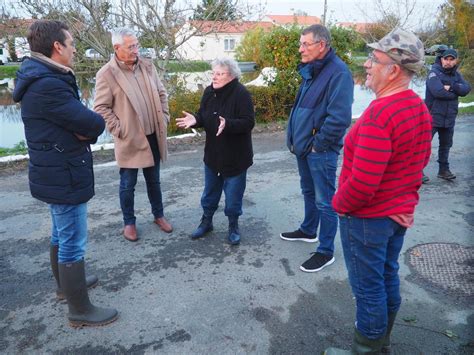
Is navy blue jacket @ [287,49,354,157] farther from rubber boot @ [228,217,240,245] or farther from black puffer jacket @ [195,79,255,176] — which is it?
rubber boot @ [228,217,240,245]

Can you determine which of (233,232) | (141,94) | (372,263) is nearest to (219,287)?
(233,232)

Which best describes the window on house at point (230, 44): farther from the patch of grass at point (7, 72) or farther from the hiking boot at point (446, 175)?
the hiking boot at point (446, 175)

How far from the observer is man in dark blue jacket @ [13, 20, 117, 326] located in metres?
2.49

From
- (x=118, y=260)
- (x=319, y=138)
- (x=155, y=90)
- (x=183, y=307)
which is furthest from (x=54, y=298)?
(x=319, y=138)

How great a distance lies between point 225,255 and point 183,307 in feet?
2.85

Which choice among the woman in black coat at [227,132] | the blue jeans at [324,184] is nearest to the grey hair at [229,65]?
the woman in black coat at [227,132]

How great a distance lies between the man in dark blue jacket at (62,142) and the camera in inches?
98.0

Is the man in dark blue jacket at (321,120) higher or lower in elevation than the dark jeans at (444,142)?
higher

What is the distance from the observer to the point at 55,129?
2564 millimetres

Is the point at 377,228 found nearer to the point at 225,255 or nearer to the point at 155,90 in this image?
the point at 225,255

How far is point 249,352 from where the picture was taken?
259cm

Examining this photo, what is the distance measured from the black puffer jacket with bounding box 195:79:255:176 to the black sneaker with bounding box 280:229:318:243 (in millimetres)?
853

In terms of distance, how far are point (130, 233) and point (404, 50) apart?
3.11 m

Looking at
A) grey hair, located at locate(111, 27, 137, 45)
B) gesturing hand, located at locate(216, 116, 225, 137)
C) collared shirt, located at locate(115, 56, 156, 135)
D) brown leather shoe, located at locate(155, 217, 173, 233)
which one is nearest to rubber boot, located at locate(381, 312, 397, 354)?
gesturing hand, located at locate(216, 116, 225, 137)
